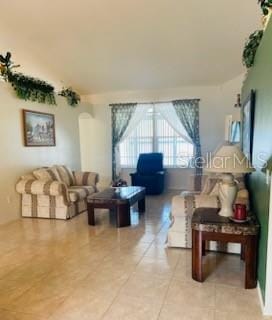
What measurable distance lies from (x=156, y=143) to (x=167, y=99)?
1.16 metres

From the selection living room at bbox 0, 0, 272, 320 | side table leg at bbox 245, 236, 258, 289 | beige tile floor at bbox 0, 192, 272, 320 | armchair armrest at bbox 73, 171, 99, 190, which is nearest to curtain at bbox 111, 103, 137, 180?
living room at bbox 0, 0, 272, 320

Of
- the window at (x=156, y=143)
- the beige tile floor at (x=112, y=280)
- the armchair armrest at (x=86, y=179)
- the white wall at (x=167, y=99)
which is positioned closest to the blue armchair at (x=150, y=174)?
the window at (x=156, y=143)

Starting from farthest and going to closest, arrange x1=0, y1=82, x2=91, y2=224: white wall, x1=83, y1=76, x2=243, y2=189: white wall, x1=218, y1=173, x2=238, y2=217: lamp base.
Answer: x1=83, y1=76, x2=243, y2=189: white wall
x1=0, y1=82, x2=91, y2=224: white wall
x1=218, y1=173, x2=238, y2=217: lamp base

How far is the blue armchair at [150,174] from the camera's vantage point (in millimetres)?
6145

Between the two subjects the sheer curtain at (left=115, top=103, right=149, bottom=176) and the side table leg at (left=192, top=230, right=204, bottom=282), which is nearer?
the side table leg at (left=192, top=230, right=204, bottom=282)

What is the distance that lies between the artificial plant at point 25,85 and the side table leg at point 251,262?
166 inches

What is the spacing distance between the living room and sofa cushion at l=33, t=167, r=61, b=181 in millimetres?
22

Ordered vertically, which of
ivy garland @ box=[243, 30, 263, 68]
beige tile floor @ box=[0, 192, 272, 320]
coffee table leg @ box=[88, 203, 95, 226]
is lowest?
beige tile floor @ box=[0, 192, 272, 320]

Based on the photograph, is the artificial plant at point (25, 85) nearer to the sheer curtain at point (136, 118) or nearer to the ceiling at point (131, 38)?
the ceiling at point (131, 38)

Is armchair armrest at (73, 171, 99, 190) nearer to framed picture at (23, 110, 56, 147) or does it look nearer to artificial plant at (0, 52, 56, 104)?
framed picture at (23, 110, 56, 147)

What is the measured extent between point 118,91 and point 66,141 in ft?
6.65

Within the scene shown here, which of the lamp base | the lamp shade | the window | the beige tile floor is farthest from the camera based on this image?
the window

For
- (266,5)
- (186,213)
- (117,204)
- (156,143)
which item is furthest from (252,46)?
(156,143)

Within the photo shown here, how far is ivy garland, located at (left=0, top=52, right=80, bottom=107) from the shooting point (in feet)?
14.2
